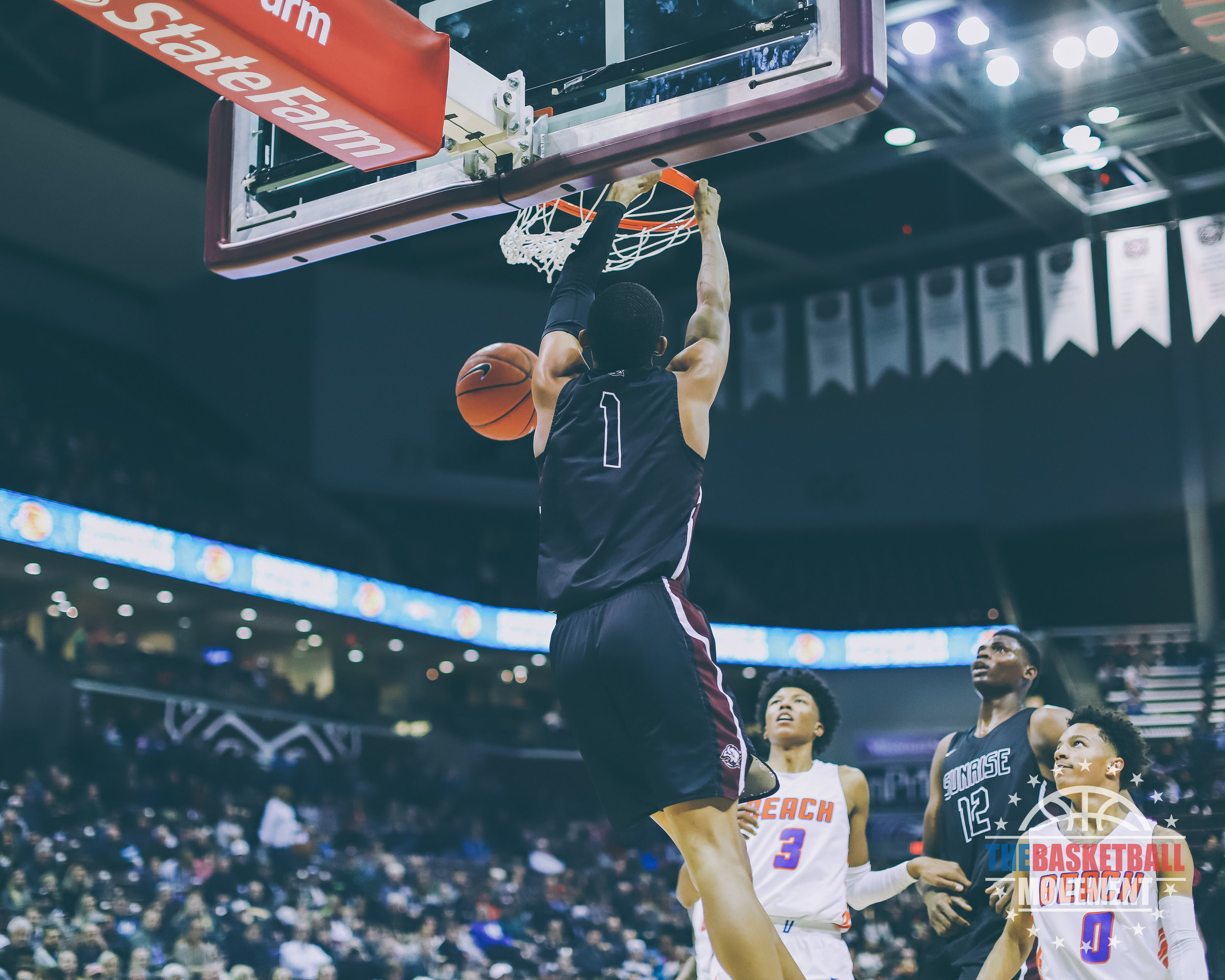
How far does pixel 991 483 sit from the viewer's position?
2217 centimetres

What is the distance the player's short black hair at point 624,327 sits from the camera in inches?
130

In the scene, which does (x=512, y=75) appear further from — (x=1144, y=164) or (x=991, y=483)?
(x=991, y=483)

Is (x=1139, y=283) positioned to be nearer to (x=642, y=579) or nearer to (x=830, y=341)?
(x=830, y=341)

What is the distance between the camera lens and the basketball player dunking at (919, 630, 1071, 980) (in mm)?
4621

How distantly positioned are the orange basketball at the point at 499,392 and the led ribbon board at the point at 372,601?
31.0 feet

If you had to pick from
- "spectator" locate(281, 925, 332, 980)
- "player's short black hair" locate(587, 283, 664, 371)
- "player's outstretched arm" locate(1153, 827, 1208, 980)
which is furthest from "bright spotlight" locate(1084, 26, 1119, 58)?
"spectator" locate(281, 925, 332, 980)

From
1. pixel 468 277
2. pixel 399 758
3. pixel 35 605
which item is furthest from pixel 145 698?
pixel 468 277

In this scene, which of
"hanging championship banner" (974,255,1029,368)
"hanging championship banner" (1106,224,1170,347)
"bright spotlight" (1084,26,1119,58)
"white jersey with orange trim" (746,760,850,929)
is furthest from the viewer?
"hanging championship banner" (974,255,1029,368)

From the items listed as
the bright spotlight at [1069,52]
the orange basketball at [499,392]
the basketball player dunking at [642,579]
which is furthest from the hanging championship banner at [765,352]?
the basketball player dunking at [642,579]

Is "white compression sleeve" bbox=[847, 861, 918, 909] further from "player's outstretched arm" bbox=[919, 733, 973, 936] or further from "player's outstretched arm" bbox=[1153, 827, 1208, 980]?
"player's outstretched arm" bbox=[1153, 827, 1208, 980]

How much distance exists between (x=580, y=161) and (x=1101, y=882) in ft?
8.94

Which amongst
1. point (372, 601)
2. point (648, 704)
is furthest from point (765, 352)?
point (648, 704)

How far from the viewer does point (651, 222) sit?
4789 mm

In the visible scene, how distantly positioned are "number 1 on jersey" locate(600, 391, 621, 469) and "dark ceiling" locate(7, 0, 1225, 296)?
10.6 meters
